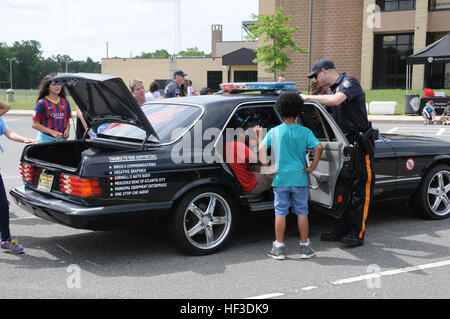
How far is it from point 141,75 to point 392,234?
6319 centimetres

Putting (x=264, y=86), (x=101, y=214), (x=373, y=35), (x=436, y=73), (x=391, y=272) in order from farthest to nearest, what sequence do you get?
(x=373, y=35) → (x=436, y=73) → (x=264, y=86) → (x=391, y=272) → (x=101, y=214)

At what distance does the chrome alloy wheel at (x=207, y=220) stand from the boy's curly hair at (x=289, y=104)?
3.26ft

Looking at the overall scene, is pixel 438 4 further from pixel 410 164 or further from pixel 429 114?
pixel 410 164

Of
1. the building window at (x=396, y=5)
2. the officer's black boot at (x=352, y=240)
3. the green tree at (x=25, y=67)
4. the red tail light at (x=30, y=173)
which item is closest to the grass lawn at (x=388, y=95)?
the building window at (x=396, y=5)

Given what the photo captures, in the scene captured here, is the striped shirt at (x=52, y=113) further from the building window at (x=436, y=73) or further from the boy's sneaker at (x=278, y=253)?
the building window at (x=436, y=73)

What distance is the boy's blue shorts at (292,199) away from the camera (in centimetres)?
436

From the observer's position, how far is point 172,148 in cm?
426

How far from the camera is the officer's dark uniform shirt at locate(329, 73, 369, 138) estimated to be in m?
4.77

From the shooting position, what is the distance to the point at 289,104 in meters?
4.27

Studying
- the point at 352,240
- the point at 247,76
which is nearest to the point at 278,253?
the point at 352,240

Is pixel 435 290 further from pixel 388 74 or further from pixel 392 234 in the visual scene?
pixel 388 74

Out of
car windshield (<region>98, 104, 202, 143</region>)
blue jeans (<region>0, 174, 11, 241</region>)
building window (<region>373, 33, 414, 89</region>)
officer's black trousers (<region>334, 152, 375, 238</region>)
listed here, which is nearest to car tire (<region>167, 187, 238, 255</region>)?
car windshield (<region>98, 104, 202, 143</region>)

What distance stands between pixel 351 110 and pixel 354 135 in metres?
0.26

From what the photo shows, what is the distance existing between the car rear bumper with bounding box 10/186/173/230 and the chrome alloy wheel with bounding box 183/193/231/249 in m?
0.32
